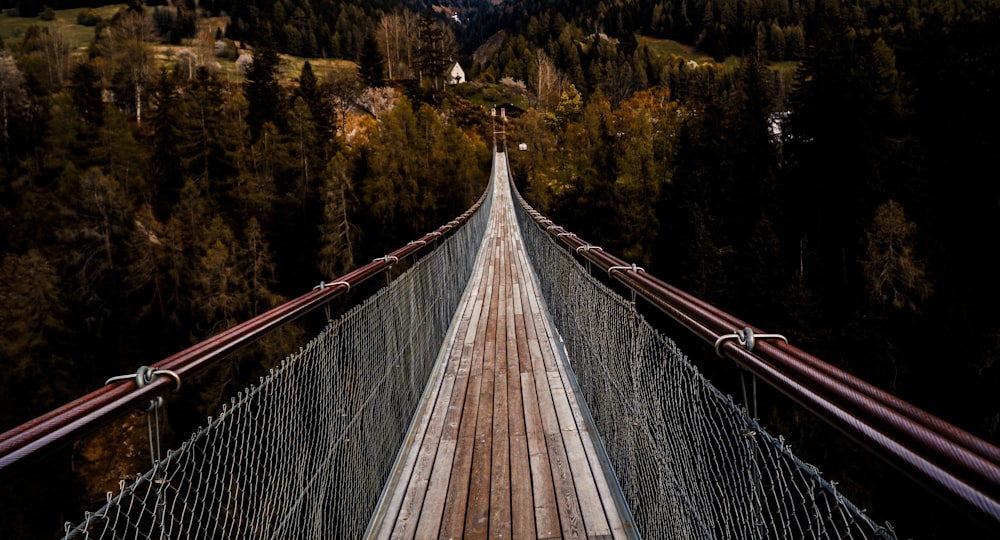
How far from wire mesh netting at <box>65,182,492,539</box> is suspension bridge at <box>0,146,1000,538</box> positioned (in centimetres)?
1

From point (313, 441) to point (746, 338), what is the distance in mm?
1751

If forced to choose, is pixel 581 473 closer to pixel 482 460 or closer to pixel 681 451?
pixel 482 460

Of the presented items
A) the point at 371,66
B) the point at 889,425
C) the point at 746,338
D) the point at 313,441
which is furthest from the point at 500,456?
the point at 371,66

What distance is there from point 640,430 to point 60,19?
96.6m

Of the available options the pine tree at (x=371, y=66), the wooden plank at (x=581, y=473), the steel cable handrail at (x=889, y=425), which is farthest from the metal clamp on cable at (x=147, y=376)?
the pine tree at (x=371, y=66)

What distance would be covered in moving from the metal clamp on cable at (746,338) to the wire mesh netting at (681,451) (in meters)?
0.17

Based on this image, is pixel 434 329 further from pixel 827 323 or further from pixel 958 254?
pixel 958 254

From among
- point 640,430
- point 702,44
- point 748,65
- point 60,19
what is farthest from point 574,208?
point 702,44

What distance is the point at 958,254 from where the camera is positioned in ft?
69.5

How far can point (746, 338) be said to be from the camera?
4.19 feet

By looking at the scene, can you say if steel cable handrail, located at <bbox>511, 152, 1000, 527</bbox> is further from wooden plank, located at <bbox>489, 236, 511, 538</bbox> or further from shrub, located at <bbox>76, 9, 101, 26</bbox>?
shrub, located at <bbox>76, 9, 101, 26</bbox>

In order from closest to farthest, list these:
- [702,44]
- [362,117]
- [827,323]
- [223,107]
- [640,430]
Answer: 1. [640,430]
2. [827,323]
3. [223,107]
4. [362,117]
5. [702,44]

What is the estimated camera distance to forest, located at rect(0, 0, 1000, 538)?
1948 cm

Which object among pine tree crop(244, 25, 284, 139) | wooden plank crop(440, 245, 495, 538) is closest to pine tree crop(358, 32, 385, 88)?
pine tree crop(244, 25, 284, 139)
